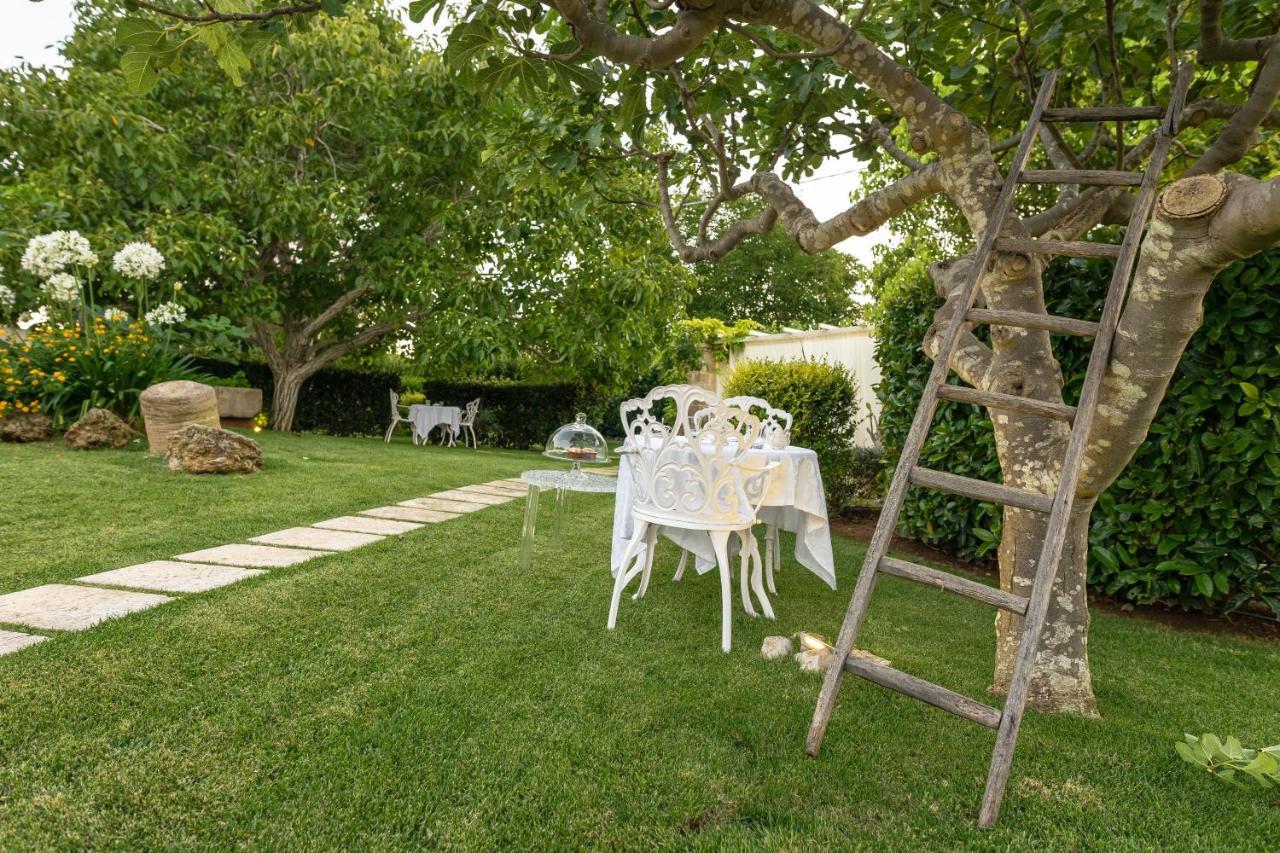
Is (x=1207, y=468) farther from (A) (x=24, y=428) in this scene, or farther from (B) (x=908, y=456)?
(A) (x=24, y=428)

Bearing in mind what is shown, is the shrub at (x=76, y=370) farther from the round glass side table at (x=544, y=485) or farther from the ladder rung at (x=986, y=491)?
the ladder rung at (x=986, y=491)

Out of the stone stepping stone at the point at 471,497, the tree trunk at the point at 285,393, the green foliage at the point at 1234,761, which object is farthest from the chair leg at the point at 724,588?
the tree trunk at the point at 285,393

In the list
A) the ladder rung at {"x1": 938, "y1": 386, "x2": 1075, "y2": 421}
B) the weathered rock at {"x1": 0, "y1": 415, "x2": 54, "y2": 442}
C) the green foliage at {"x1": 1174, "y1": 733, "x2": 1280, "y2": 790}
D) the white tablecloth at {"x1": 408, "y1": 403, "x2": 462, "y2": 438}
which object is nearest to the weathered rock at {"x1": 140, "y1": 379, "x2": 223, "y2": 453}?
the weathered rock at {"x1": 0, "y1": 415, "x2": 54, "y2": 442}

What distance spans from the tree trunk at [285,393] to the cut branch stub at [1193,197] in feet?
34.9

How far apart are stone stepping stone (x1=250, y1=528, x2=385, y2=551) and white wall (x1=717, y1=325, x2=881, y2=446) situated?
5963 mm

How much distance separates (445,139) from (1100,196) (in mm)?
7658

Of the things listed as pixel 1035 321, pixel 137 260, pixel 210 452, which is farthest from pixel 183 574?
pixel 137 260

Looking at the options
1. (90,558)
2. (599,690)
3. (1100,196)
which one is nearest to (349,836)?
(599,690)

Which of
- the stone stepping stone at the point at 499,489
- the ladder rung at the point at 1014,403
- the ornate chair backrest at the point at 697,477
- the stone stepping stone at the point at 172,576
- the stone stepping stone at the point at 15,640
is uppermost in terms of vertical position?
the ladder rung at the point at 1014,403

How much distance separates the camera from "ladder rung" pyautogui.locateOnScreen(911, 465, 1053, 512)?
1.77 m

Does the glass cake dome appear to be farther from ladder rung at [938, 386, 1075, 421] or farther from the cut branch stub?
the cut branch stub

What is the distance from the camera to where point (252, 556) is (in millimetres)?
3262

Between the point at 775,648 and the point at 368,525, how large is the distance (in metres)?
2.65

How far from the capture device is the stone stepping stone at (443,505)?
4949 millimetres
